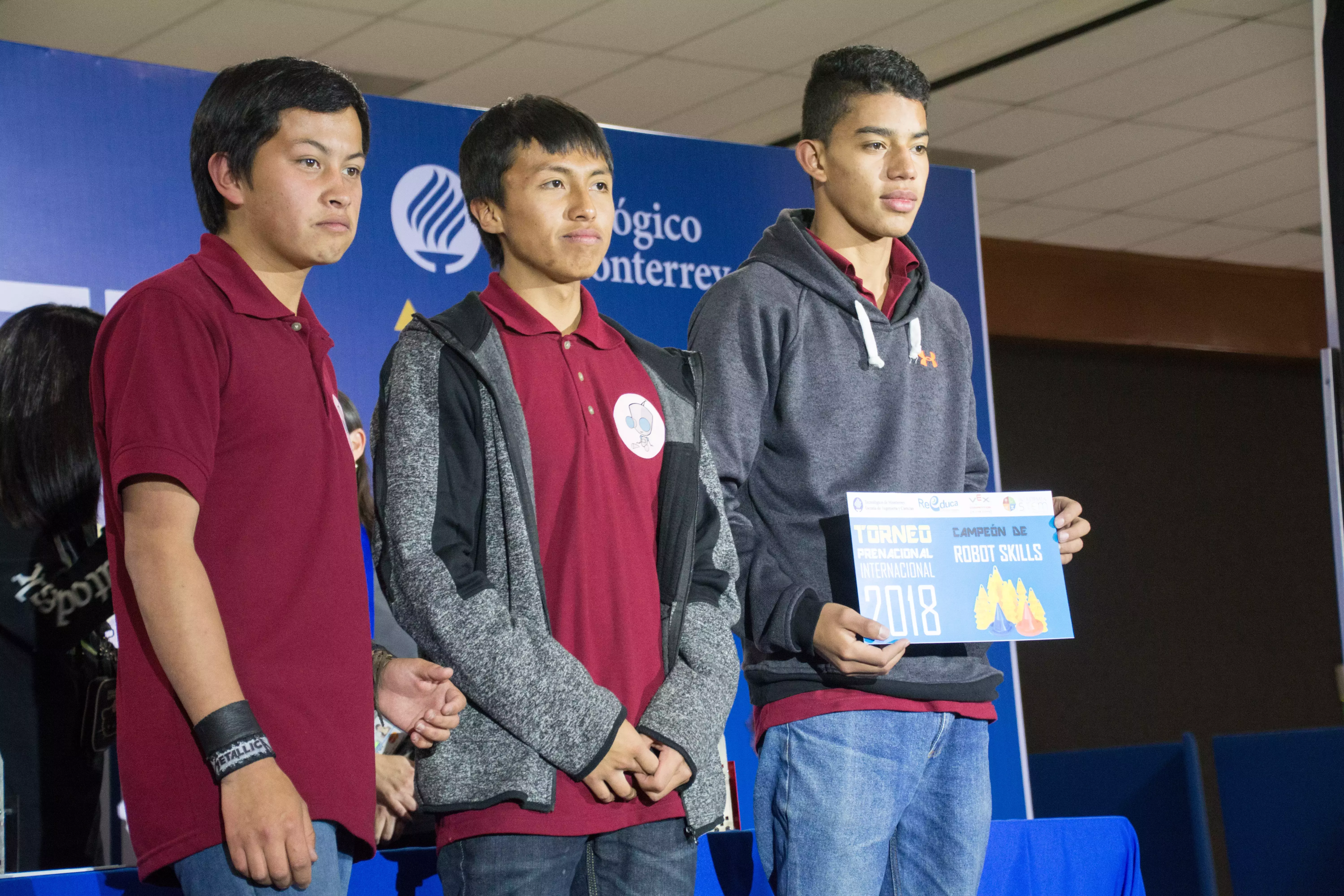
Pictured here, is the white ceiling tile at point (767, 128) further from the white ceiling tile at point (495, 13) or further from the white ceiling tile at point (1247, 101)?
the white ceiling tile at point (1247, 101)

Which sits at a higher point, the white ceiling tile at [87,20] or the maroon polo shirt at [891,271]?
the white ceiling tile at [87,20]

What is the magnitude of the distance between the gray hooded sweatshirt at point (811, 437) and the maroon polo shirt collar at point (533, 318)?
0.63 feet

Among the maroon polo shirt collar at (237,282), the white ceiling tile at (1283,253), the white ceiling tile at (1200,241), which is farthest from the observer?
the white ceiling tile at (1283,253)

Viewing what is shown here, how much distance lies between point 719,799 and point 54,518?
1.70m

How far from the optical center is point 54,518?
2664 millimetres

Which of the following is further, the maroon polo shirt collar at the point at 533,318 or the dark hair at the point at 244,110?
the maroon polo shirt collar at the point at 533,318

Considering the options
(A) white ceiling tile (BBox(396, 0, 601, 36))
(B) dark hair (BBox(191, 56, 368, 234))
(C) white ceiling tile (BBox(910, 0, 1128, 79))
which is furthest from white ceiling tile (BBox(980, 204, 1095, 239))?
(B) dark hair (BBox(191, 56, 368, 234))

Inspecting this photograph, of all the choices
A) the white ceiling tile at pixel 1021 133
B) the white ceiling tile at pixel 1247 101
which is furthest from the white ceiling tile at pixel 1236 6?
the white ceiling tile at pixel 1021 133

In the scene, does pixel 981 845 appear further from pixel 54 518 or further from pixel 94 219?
pixel 94 219

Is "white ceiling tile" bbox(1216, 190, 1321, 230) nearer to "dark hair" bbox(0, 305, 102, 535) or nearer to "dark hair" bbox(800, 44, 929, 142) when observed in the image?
→ "dark hair" bbox(800, 44, 929, 142)

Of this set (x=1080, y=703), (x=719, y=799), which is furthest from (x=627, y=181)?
(x=1080, y=703)

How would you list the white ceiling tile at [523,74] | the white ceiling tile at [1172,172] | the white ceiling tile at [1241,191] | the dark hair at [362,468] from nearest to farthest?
the dark hair at [362,468], the white ceiling tile at [523,74], the white ceiling tile at [1172,172], the white ceiling tile at [1241,191]

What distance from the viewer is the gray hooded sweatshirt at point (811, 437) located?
5.68 feet

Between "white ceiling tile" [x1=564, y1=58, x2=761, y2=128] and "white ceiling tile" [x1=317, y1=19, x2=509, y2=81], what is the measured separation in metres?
0.56
